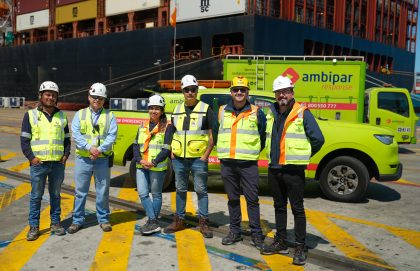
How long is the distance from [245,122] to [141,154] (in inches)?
56.9

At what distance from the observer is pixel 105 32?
3647 cm

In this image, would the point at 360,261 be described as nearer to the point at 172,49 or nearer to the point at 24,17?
the point at 172,49

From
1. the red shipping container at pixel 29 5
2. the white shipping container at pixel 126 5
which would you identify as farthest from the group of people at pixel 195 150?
the red shipping container at pixel 29 5

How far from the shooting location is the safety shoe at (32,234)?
15.8 feet

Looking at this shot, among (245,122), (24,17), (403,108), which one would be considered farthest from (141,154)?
(24,17)

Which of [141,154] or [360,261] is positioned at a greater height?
[141,154]

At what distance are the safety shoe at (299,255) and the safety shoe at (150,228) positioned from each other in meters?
1.77

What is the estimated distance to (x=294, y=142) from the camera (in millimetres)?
4211

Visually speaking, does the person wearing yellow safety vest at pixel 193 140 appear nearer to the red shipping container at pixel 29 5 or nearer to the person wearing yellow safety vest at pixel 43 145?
the person wearing yellow safety vest at pixel 43 145

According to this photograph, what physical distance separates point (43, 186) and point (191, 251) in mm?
1973

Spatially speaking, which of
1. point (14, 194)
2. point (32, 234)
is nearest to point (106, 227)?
point (32, 234)

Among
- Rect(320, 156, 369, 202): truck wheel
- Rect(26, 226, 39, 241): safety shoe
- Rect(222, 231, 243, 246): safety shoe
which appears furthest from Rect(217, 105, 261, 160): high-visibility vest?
Rect(320, 156, 369, 202): truck wheel

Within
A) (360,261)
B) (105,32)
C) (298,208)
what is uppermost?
(105,32)

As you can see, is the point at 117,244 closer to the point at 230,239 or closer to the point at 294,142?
the point at 230,239
